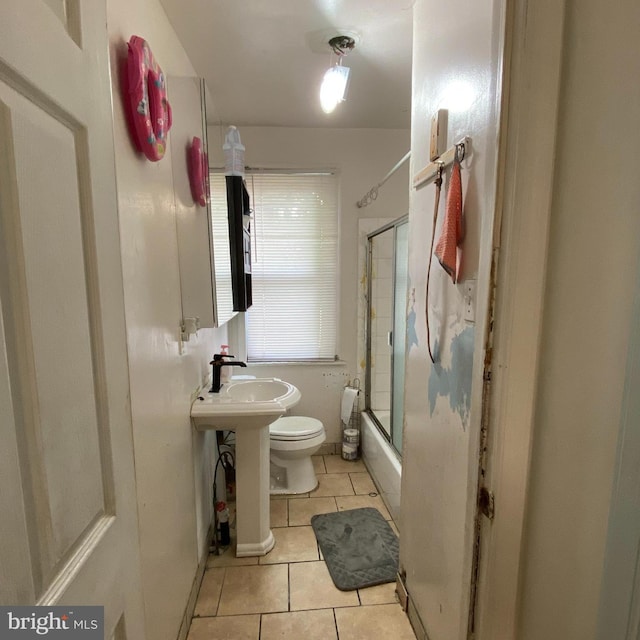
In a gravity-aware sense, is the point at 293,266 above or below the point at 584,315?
above

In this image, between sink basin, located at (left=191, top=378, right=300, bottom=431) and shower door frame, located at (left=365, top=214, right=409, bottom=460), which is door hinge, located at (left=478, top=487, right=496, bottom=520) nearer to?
sink basin, located at (left=191, top=378, right=300, bottom=431)

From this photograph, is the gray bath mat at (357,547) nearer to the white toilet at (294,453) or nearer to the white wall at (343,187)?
the white toilet at (294,453)

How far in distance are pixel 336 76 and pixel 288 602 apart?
235cm

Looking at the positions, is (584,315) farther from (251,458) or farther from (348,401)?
(348,401)

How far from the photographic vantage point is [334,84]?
1.74m

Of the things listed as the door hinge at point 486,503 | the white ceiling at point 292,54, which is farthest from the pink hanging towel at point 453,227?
the white ceiling at point 292,54

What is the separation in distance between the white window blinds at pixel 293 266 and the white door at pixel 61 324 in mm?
2222

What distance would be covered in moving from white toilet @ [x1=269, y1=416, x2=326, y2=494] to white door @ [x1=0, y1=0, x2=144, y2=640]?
171 cm

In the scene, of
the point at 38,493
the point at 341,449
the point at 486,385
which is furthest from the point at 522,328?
the point at 341,449

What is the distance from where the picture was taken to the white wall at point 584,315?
23.8 inches

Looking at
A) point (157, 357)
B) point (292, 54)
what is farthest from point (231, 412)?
point (292, 54)

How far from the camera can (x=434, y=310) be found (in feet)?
4.30

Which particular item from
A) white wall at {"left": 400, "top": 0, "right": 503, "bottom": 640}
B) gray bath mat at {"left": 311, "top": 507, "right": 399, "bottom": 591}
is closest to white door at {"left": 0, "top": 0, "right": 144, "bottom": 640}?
white wall at {"left": 400, "top": 0, "right": 503, "bottom": 640}

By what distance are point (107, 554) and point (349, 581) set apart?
1.47 meters
